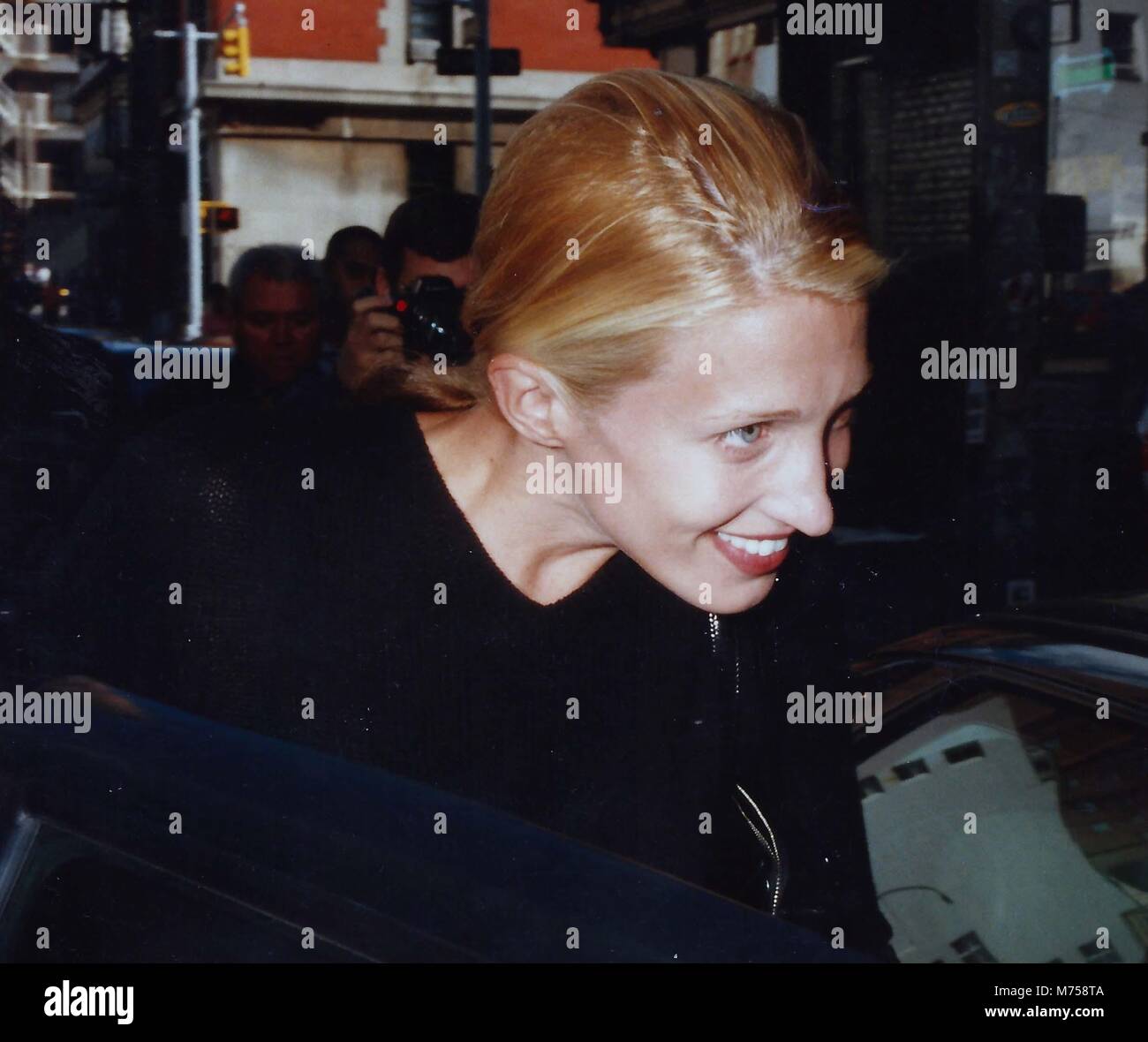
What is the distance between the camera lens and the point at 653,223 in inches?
52.7

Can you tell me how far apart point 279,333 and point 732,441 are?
8.54 ft

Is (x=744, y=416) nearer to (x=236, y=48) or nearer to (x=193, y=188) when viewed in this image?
(x=236, y=48)

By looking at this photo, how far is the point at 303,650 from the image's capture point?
144 cm

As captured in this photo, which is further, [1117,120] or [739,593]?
[1117,120]

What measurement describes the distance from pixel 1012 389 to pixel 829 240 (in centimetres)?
490

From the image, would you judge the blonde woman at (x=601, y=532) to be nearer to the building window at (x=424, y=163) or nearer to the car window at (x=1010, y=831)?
the car window at (x=1010, y=831)

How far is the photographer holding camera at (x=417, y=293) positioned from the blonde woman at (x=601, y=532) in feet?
3.54

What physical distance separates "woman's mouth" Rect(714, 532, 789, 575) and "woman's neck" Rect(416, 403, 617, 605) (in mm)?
143

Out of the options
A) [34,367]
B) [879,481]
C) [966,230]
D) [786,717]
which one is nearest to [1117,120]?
[966,230]

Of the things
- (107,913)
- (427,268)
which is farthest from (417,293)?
(107,913)

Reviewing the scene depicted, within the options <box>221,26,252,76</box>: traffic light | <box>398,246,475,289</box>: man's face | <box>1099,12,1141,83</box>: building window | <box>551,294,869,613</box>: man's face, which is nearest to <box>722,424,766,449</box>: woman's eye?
<box>551,294,869,613</box>: man's face

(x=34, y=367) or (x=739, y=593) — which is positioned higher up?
(x=34, y=367)

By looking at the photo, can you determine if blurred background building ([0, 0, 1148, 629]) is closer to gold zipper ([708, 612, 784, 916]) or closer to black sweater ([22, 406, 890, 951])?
black sweater ([22, 406, 890, 951])
